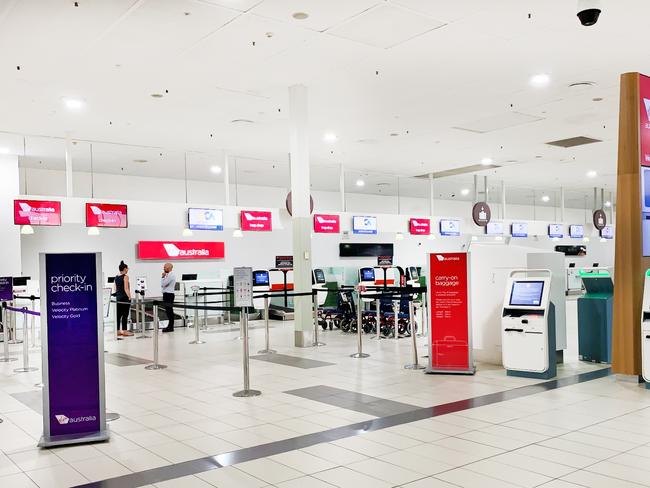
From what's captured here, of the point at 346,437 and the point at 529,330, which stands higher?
the point at 529,330

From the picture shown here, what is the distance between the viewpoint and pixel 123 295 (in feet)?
40.8

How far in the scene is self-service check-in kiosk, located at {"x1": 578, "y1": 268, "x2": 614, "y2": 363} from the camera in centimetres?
749

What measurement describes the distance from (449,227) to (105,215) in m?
10.5

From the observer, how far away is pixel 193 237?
1836 centimetres

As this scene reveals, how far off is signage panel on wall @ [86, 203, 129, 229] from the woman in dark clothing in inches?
32.9

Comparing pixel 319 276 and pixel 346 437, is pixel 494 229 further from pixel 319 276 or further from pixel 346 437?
pixel 346 437

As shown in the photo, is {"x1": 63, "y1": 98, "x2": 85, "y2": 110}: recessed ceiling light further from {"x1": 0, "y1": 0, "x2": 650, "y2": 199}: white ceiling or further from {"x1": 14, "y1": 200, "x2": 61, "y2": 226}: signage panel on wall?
{"x1": 14, "y1": 200, "x2": 61, "y2": 226}: signage panel on wall

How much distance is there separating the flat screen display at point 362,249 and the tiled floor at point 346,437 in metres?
14.2

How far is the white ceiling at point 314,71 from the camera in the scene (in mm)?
6840

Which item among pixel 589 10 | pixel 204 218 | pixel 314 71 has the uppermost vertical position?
pixel 314 71

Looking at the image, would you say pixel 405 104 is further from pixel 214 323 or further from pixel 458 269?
pixel 214 323

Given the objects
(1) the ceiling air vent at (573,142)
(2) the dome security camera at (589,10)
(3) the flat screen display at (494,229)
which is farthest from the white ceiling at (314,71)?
(3) the flat screen display at (494,229)

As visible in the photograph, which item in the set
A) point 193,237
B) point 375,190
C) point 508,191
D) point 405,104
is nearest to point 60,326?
point 405,104

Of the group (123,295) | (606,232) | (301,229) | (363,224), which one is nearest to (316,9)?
(301,229)
